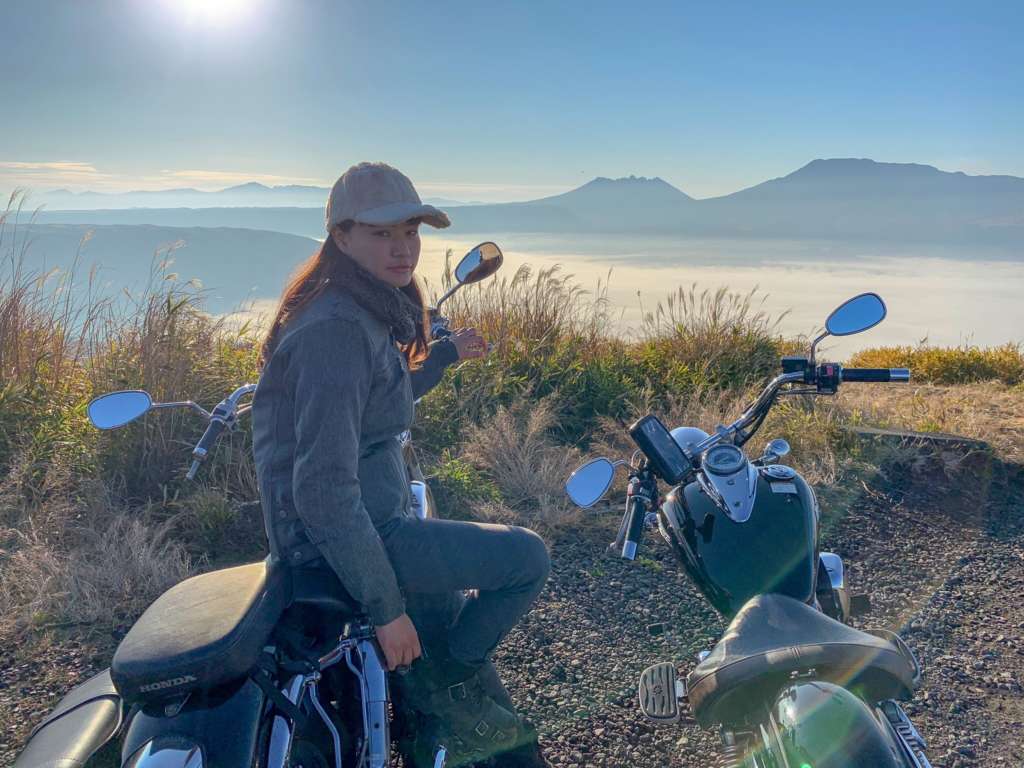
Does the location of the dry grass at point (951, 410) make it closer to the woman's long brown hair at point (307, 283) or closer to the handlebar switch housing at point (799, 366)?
the handlebar switch housing at point (799, 366)

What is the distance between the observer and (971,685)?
10.1 feet

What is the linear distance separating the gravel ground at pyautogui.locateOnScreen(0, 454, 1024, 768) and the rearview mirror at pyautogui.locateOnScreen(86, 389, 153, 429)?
4.32 ft

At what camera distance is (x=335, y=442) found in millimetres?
1759

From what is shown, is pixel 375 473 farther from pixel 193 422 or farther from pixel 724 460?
pixel 193 422

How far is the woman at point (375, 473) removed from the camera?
5.84 ft

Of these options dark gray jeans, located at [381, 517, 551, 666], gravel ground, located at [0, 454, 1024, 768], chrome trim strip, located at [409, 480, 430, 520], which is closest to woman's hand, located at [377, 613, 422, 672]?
dark gray jeans, located at [381, 517, 551, 666]

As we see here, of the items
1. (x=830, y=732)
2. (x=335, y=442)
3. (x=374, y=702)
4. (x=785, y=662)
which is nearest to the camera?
(x=830, y=732)

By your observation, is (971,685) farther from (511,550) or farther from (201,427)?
(201,427)

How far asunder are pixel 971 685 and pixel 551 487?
2478 millimetres

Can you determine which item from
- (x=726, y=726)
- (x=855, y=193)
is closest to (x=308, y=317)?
(x=726, y=726)

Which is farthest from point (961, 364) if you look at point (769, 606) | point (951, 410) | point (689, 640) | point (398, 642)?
point (398, 642)

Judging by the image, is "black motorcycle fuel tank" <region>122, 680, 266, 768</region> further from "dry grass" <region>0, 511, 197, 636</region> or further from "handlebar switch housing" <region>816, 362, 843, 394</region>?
"dry grass" <region>0, 511, 197, 636</region>

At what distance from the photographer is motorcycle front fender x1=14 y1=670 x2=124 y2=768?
1.83 m

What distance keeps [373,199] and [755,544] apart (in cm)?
138
